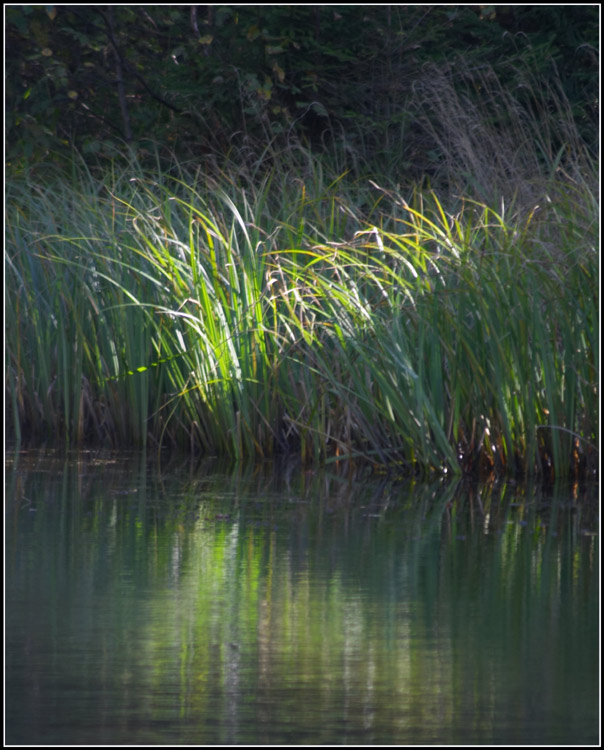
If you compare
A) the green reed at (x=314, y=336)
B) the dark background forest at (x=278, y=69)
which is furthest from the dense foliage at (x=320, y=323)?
the dark background forest at (x=278, y=69)

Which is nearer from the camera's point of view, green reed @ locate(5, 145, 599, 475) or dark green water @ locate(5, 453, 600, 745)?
dark green water @ locate(5, 453, 600, 745)

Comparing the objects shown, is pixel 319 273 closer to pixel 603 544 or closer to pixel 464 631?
pixel 603 544

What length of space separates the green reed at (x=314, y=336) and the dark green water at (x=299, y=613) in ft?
1.39

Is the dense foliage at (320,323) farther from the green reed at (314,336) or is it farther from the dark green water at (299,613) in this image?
the dark green water at (299,613)

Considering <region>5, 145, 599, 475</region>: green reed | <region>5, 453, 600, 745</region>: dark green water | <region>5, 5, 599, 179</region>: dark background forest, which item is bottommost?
<region>5, 453, 600, 745</region>: dark green water

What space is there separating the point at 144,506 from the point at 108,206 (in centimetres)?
314

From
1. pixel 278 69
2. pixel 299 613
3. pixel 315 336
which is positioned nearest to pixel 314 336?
pixel 315 336

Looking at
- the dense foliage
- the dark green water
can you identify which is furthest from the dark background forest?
the dark green water

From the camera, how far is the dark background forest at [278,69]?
10898mm

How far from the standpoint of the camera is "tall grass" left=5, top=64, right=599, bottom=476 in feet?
Result: 18.8

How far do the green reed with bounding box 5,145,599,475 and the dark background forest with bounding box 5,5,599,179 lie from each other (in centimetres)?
351

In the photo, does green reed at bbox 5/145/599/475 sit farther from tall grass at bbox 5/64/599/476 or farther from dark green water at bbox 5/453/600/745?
dark green water at bbox 5/453/600/745

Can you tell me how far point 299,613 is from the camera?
12.5 feet

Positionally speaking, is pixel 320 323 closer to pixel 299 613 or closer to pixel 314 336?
pixel 314 336
